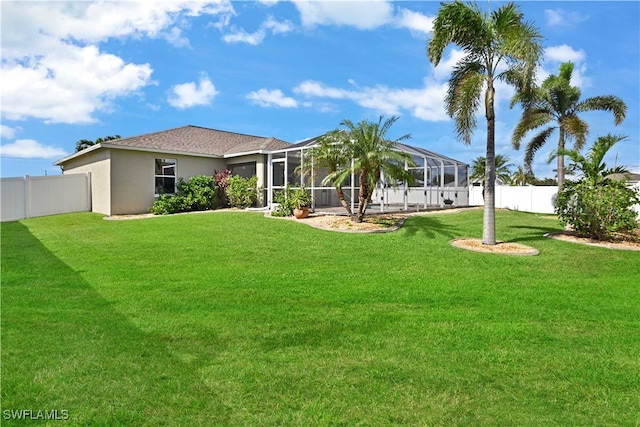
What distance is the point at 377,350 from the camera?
385 cm

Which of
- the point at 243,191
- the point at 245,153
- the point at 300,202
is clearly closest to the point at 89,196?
the point at 243,191

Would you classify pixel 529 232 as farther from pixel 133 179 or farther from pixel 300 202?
pixel 133 179

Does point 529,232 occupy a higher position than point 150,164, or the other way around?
point 150,164

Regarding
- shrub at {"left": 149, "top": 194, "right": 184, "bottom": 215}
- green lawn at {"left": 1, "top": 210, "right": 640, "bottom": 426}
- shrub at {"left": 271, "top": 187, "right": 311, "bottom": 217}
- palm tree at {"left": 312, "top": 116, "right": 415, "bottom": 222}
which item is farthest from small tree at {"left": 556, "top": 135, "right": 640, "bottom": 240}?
shrub at {"left": 149, "top": 194, "right": 184, "bottom": 215}

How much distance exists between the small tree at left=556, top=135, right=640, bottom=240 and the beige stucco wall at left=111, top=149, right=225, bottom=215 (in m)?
16.7

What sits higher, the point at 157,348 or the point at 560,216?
the point at 560,216

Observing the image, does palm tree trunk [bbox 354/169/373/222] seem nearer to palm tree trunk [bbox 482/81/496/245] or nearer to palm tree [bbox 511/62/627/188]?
palm tree trunk [bbox 482/81/496/245]

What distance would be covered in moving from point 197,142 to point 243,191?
5.05 meters

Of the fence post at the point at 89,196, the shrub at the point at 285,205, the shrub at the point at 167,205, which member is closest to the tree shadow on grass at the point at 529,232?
the shrub at the point at 285,205

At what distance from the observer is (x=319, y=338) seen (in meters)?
4.13

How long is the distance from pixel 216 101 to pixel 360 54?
6.26 m

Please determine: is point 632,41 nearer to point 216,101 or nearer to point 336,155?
→ point 336,155

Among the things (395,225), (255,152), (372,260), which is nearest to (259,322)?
(372,260)

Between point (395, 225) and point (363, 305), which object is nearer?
point (363, 305)
